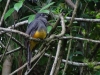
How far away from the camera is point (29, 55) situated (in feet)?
7.38

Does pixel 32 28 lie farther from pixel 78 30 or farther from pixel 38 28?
pixel 78 30

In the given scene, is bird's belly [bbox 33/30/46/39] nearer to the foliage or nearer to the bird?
the bird

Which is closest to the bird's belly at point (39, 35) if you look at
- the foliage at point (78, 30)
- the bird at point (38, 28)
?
the bird at point (38, 28)

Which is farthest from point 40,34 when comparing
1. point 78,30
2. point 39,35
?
point 78,30

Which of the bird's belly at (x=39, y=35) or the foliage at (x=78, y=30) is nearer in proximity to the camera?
the bird's belly at (x=39, y=35)

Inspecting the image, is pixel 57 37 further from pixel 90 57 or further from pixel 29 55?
pixel 90 57

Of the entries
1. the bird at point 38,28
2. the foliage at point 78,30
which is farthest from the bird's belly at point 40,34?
the foliage at point 78,30

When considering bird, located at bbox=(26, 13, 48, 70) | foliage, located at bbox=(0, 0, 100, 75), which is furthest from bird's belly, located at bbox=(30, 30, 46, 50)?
foliage, located at bbox=(0, 0, 100, 75)

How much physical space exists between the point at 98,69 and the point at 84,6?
670 millimetres

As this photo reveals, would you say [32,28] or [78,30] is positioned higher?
[32,28]

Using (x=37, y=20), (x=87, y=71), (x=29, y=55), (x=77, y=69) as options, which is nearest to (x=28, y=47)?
(x=29, y=55)

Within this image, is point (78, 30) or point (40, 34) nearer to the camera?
point (40, 34)

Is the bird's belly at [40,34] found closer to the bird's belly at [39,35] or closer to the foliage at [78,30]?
the bird's belly at [39,35]

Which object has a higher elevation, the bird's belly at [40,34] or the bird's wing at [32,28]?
the bird's wing at [32,28]
